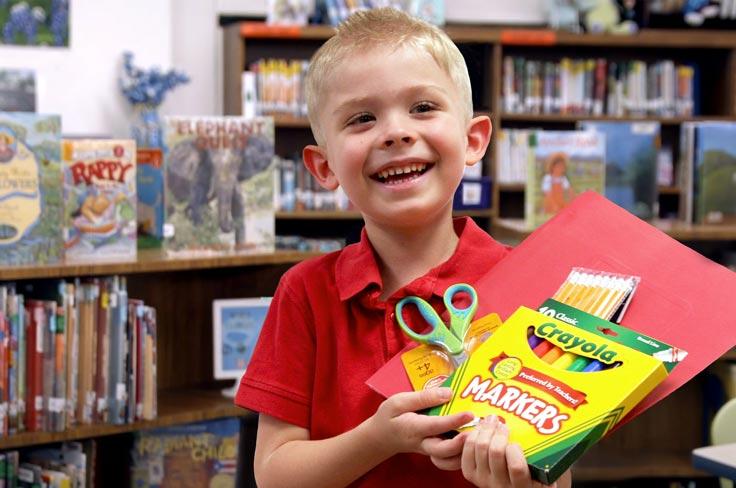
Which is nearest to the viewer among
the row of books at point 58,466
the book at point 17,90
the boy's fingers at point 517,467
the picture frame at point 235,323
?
the boy's fingers at point 517,467

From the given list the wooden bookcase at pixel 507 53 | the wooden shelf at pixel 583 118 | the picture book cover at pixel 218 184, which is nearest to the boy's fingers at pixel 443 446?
the picture book cover at pixel 218 184

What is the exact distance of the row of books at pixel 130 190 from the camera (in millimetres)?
2486

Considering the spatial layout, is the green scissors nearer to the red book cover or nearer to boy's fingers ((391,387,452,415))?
boy's fingers ((391,387,452,415))

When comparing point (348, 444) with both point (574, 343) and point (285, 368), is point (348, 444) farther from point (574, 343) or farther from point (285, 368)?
point (574, 343)

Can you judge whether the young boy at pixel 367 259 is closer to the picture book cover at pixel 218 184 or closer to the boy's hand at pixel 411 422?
the boy's hand at pixel 411 422

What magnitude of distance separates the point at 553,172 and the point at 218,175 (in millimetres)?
1224

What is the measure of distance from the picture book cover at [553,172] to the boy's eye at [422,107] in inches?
93.1

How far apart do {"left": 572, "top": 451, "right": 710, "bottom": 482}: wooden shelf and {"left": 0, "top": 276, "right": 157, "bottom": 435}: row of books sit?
1.71 meters

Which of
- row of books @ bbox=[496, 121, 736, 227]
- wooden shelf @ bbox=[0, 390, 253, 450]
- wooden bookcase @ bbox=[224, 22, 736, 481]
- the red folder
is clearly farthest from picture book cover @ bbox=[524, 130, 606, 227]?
the red folder

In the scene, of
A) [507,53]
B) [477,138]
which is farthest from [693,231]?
[507,53]

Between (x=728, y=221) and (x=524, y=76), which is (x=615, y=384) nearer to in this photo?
(x=728, y=221)

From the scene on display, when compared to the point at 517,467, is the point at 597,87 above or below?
above

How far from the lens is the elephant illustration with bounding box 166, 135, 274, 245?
9.11 ft

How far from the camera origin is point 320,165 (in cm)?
125
